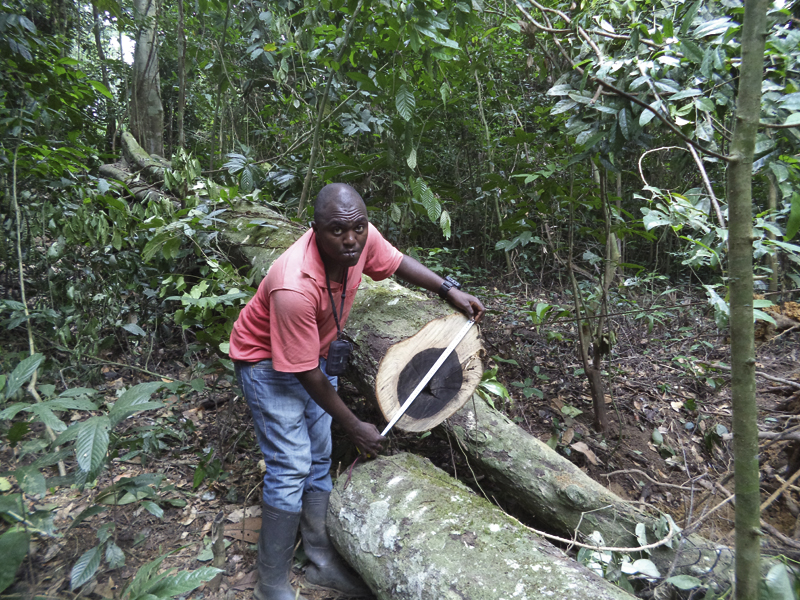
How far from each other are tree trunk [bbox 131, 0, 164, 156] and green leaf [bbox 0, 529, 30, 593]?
6063mm

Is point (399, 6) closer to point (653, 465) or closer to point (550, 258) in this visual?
point (653, 465)

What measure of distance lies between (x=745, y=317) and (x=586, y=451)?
2.19m

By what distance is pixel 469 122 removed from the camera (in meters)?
5.98

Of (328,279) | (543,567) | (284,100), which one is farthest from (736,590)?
(284,100)

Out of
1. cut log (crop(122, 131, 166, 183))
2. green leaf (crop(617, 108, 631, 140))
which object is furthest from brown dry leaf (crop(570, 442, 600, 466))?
cut log (crop(122, 131, 166, 183))

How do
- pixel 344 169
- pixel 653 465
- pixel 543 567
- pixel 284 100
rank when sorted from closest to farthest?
pixel 543 567 → pixel 653 465 → pixel 344 169 → pixel 284 100

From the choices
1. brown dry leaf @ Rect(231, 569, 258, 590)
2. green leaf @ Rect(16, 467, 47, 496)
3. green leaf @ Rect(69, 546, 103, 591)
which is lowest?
brown dry leaf @ Rect(231, 569, 258, 590)

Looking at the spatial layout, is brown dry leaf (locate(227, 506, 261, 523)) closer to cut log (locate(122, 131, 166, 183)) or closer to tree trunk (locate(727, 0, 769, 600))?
tree trunk (locate(727, 0, 769, 600))

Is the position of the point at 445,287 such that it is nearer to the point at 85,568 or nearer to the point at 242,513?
the point at 242,513

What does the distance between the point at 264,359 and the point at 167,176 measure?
8.56 ft

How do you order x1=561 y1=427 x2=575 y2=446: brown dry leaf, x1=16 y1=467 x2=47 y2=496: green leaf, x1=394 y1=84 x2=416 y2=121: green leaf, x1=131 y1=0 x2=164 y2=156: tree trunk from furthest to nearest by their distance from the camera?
x1=131 y1=0 x2=164 y2=156: tree trunk
x1=394 y1=84 x2=416 y2=121: green leaf
x1=561 y1=427 x2=575 y2=446: brown dry leaf
x1=16 y1=467 x2=47 y2=496: green leaf

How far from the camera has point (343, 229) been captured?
6.45 ft

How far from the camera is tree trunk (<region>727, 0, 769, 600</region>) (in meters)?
1.02

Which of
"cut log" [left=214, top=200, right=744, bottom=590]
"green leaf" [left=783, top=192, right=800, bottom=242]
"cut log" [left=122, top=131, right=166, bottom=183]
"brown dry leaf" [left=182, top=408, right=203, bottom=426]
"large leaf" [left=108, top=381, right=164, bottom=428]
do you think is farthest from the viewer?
"cut log" [left=122, top=131, right=166, bottom=183]
